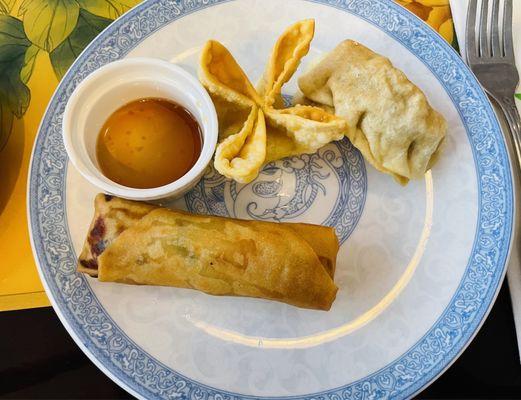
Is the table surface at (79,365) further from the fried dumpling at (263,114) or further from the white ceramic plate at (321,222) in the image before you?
the fried dumpling at (263,114)

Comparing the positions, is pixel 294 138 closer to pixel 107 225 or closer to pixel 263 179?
pixel 263 179

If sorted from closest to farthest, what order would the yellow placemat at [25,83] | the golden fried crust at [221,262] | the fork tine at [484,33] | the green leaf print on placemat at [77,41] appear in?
the golden fried crust at [221,262] → the yellow placemat at [25,83] → the fork tine at [484,33] → the green leaf print on placemat at [77,41]

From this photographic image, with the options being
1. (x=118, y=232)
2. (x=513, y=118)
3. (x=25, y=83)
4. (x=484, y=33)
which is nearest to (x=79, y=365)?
(x=118, y=232)

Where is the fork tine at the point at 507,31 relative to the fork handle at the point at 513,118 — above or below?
above

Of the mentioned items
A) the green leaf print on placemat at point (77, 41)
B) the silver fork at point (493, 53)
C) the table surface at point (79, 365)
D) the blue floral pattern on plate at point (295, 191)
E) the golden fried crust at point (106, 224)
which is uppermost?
the silver fork at point (493, 53)

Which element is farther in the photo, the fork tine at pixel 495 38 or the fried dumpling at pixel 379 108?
the fork tine at pixel 495 38

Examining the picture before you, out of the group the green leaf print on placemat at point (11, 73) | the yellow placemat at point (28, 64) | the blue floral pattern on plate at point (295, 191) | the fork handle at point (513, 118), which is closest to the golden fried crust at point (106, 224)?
the blue floral pattern on plate at point (295, 191)

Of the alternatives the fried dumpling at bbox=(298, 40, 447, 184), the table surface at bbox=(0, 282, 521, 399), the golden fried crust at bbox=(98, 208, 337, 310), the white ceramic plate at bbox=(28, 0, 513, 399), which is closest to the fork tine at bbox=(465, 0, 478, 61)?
the white ceramic plate at bbox=(28, 0, 513, 399)
